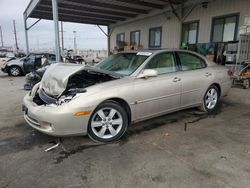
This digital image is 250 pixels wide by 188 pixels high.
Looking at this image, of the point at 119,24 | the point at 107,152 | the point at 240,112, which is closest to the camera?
the point at 107,152

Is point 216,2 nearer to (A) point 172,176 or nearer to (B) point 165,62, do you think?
(B) point 165,62

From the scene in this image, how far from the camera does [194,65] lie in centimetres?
426

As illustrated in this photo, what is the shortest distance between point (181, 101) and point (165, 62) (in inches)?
32.3

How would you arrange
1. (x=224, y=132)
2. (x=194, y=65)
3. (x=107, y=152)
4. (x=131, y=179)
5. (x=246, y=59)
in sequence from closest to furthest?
(x=131, y=179)
(x=107, y=152)
(x=224, y=132)
(x=194, y=65)
(x=246, y=59)

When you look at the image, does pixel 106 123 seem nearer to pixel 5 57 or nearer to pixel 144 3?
pixel 144 3

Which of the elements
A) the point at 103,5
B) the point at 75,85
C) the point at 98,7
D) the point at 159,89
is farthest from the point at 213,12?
the point at 75,85

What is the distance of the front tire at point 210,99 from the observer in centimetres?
445

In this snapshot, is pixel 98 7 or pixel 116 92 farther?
pixel 98 7

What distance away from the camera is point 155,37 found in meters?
13.1

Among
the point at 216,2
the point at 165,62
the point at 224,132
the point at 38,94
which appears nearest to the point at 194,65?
the point at 165,62

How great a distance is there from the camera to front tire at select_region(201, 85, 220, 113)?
4449 millimetres

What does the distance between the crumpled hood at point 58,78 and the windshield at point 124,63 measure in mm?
761

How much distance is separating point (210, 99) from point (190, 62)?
39.9 inches

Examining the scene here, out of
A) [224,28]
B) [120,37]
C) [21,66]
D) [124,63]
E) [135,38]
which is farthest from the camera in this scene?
[120,37]
